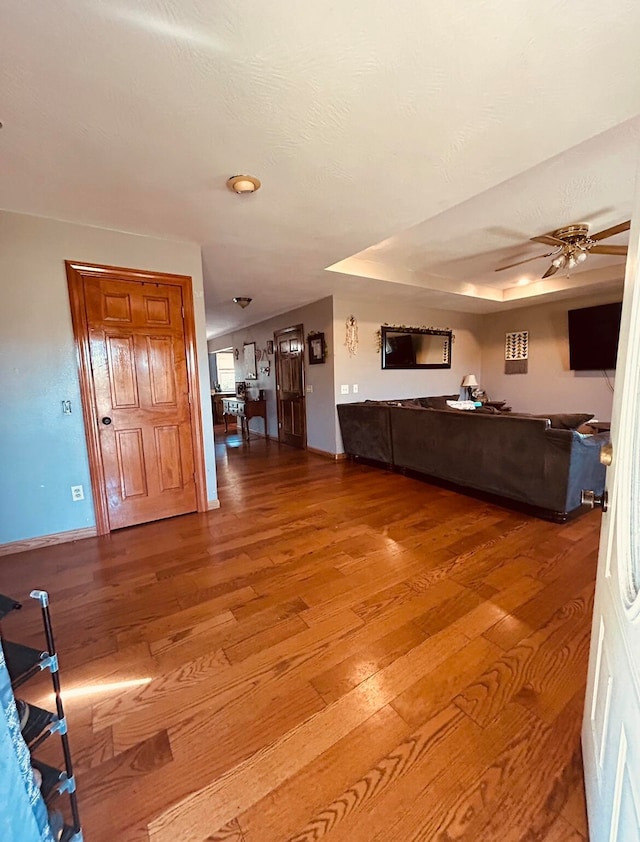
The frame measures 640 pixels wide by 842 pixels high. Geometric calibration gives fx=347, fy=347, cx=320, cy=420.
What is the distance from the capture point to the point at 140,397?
290 centimetres

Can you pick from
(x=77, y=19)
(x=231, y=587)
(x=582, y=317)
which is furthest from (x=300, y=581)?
(x=582, y=317)

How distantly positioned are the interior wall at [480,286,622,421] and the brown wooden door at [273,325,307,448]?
3739 mm

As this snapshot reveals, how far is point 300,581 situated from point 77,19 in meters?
2.55

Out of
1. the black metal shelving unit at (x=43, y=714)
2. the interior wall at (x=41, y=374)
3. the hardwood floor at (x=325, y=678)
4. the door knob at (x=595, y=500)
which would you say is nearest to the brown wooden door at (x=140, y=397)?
the interior wall at (x=41, y=374)

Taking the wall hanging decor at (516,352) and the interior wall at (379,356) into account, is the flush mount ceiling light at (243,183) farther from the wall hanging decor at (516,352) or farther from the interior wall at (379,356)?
the wall hanging decor at (516,352)

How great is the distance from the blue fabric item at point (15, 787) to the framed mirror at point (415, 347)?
17.0 feet

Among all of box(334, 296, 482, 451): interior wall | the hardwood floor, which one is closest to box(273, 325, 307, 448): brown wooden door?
box(334, 296, 482, 451): interior wall

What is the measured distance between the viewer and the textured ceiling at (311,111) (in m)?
1.18

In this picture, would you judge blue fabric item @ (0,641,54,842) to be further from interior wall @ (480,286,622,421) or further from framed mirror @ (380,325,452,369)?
interior wall @ (480,286,622,421)

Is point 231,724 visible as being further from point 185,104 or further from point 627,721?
point 185,104

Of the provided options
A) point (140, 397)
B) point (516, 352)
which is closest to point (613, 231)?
point (516, 352)

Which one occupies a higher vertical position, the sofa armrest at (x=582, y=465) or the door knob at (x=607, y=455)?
the door knob at (x=607, y=455)

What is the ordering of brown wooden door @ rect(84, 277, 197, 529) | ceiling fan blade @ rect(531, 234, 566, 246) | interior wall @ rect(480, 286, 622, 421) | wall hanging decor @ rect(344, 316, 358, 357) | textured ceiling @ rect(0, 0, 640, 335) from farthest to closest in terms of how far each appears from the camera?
interior wall @ rect(480, 286, 622, 421), wall hanging decor @ rect(344, 316, 358, 357), ceiling fan blade @ rect(531, 234, 566, 246), brown wooden door @ rect(84, 277, 197, 529), textured ceiling @ rect(0, 0, 640, 335)

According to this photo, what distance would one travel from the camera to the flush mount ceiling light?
79.0 inches
